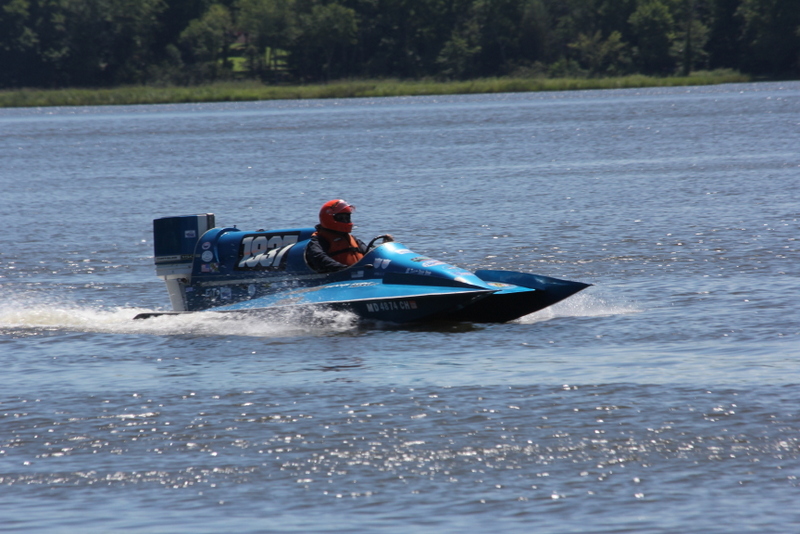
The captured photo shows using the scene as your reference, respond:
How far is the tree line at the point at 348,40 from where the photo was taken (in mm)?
102438

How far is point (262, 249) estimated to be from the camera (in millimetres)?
13312

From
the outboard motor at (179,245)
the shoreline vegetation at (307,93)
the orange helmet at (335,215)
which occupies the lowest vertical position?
the shoreline vegetation at (307,93)

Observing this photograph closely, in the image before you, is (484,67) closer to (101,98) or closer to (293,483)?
(101,98)

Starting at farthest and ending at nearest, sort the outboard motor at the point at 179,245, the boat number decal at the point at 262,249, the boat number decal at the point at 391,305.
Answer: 1. the outboard motor at the point at 179,245
2. the boat number decal at the point at 262,249
3. the boat number decal at the point at 391,305

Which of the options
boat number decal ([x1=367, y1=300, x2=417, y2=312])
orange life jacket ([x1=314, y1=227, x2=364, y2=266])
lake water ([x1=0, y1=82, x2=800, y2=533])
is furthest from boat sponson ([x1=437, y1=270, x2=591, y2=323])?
orange life jacket ([x1=314, y1=227, x2=364, y2=266])

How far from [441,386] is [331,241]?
378 cm

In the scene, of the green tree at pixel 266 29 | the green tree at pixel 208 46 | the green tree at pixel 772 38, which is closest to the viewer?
the green tree at pixel 772 38

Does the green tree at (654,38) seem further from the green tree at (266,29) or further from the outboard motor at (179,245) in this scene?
the outboard motor at (179,245)

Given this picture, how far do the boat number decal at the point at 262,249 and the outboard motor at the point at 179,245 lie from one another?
697 mm

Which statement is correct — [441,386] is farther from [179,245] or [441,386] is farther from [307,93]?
[307,93]

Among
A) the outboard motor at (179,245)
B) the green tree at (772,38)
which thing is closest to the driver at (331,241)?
the outboard motor at (179,245)

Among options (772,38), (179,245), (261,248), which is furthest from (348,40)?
(261,248)

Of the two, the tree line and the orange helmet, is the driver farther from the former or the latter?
the tree line

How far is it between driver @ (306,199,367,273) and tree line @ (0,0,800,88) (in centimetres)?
9083
